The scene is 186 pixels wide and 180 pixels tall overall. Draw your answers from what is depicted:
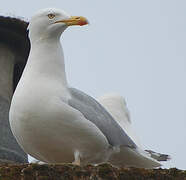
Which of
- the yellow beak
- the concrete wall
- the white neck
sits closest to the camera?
the white neck

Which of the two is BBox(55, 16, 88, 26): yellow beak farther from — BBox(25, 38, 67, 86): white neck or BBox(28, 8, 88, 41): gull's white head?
BBox(25, 38, 67, 86): white neck

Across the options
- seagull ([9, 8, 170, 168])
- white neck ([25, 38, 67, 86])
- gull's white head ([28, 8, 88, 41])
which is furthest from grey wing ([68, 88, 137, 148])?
gull's white head ([28, 8, 88, 41])

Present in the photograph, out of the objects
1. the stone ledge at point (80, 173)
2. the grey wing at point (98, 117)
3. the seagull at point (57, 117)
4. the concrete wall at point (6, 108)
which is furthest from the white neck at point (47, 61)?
the concrete wall at point (6, 108)

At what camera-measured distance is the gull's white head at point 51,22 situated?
4.47 metres

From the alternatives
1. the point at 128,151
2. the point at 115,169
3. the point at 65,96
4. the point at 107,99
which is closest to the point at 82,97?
the point at 65,96

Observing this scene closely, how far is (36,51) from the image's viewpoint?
4.50 meters

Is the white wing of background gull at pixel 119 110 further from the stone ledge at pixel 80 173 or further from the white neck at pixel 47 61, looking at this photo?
the stone ledge at pixel 80 173

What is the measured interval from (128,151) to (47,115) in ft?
2.14

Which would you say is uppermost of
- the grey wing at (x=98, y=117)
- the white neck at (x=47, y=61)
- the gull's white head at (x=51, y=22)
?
the gull's white head at (x=51, y=22)

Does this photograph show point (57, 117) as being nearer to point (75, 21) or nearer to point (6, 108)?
point (75, 21)

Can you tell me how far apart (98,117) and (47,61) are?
0.55 meters

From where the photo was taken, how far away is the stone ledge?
128 inches

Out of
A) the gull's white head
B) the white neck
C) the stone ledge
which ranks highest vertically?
the gull's white head

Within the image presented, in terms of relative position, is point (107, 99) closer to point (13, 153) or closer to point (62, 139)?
point (13, 153)
